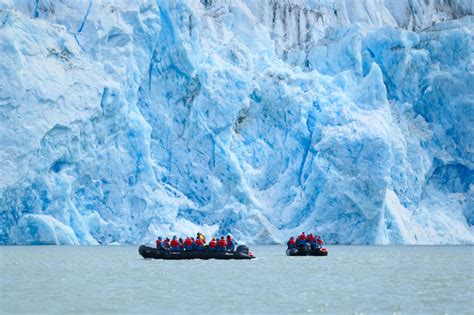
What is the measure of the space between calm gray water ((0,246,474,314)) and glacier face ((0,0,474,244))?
7301mm

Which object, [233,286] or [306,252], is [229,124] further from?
[233,286]

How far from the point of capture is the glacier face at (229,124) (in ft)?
139

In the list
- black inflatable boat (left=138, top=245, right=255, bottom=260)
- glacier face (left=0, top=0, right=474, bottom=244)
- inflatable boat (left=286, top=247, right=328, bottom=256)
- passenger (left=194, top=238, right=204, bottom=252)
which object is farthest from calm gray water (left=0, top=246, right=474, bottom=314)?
glacier face (left=0, top=0, right=474, bottom=244)

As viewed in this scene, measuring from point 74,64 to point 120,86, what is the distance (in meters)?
2.41

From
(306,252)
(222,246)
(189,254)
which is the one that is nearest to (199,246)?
(189,254)

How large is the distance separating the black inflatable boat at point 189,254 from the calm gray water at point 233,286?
1.25 ft

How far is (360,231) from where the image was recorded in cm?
4712

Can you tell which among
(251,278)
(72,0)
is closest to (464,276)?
(251,278)

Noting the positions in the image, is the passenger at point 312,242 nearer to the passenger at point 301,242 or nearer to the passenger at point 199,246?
the passenger at point 301,242

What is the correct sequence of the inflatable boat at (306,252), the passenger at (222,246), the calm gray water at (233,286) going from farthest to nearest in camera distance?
1. the inflatable boat at (306,252)
2. the passenger at (222,246)
3. the calm gray water at (233,286)

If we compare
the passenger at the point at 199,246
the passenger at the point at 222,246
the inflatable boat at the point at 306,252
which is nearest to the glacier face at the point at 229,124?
the inflatable boat at the point at 306,252

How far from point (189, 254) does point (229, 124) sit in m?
11.5

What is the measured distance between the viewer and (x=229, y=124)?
1850 inches

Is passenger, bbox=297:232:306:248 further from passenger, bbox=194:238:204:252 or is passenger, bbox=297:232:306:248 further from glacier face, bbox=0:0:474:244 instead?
glacier face, bbox=0:0:474:244
